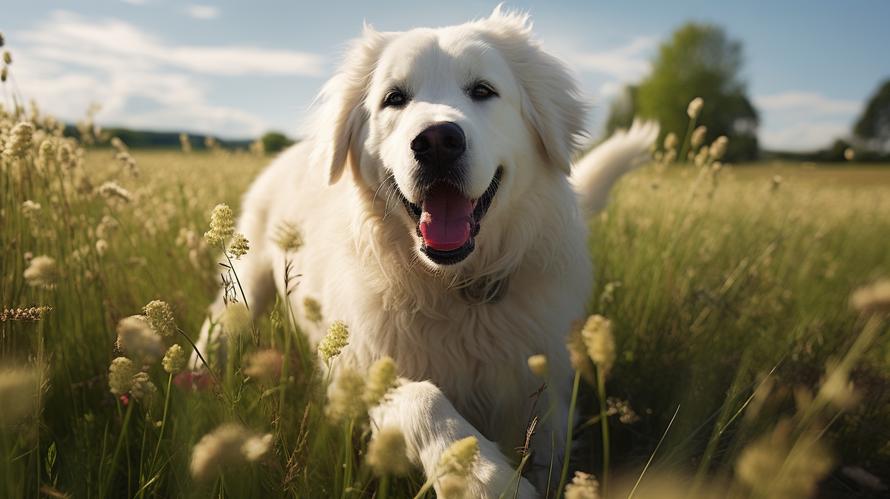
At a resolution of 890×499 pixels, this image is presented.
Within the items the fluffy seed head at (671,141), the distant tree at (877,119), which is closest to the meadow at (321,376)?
the fluffy seed head at (671,141)

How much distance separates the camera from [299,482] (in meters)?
1.45

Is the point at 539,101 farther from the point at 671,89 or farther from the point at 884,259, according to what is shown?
the point at 671,89

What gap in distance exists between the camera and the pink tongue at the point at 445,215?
89.4 inches

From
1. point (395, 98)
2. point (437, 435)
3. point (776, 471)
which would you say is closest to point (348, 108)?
point (395, 98)

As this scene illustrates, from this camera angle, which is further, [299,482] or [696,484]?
[299,482]

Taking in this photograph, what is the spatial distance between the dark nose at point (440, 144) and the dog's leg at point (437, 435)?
783mm

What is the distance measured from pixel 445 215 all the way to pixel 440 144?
0.33 metres

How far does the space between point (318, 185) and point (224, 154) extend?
332cm

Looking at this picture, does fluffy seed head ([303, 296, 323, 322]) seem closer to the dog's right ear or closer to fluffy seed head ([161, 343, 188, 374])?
fluffy seed head ([161, 343, 188, 374])

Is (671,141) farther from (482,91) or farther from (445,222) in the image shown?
(445,222)

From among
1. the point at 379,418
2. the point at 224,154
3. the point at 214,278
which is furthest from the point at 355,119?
the point at 224,154

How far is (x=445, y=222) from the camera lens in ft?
7.49

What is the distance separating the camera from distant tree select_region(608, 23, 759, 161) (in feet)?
141

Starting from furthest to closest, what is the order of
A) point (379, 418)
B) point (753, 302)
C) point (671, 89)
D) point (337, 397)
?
point (671, 89), point (753, 302), point (379, 418), point (337, 397)
